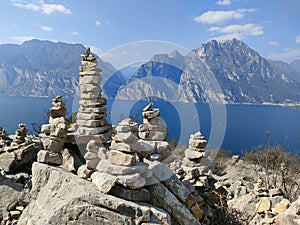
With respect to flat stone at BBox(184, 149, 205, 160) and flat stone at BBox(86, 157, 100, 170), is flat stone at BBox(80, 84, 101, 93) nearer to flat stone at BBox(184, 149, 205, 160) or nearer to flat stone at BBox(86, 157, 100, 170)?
flat stone at BBox(86, 157, 100, 170)

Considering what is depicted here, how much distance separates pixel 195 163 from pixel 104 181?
4.53 m

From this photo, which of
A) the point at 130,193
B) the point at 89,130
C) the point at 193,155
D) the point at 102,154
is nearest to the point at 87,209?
the point at 130,193

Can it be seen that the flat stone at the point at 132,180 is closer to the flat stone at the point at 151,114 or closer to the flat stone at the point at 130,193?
the flat stone at the point at 130,193

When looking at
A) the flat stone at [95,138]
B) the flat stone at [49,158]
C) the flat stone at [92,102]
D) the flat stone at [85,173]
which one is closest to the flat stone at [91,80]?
the flat stone at [92,102]

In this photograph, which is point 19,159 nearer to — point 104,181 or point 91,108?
point 91,108

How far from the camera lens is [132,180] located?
5.58 metres

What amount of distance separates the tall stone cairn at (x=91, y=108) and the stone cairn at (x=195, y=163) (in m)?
2.65

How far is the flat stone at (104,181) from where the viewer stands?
18.0 feet

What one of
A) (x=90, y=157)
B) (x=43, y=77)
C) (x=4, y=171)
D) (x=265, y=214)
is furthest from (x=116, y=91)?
(x=43, y=77)

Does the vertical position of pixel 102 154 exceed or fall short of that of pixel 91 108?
it falls short

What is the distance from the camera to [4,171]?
10.9m

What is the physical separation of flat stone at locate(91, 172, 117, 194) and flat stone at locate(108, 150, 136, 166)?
32cm

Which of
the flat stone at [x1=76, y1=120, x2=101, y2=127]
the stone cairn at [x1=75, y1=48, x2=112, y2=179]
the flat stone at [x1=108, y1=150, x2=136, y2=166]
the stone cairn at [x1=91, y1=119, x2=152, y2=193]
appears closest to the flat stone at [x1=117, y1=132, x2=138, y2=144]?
the stone cairn at [x1=91, y1=119, x2=152, y2=193]

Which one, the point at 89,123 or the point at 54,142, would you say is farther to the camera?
the point at 89,123
